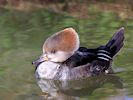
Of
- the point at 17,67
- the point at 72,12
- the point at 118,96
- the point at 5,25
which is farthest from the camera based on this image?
the point at 72,12

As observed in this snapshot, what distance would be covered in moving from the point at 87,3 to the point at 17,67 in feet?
17.5

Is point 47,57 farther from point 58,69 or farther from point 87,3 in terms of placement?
point 87,3

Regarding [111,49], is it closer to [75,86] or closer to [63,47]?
[63,47]

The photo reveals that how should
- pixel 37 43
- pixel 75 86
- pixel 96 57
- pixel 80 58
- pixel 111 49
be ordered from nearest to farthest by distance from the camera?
1. pixel 75 86
2. pixel 80 58
3. pixel 96 57
4. pixel 111 49
5. pixel 37 43

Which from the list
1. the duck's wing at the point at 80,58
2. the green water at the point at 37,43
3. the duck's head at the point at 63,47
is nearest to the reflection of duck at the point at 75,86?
the green water at the point at 37,43

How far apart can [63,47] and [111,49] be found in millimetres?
851

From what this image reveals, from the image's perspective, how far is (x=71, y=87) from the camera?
855 centimetres

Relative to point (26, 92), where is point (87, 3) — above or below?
above

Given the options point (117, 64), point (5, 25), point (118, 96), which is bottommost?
point (118, 96)

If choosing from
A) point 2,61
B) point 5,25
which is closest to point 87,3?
point 5,25

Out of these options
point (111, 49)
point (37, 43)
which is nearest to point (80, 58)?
point (111, 49)

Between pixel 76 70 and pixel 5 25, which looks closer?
pixel 76 70

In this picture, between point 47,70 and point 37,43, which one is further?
point 37,43

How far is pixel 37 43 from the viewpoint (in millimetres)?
10891
